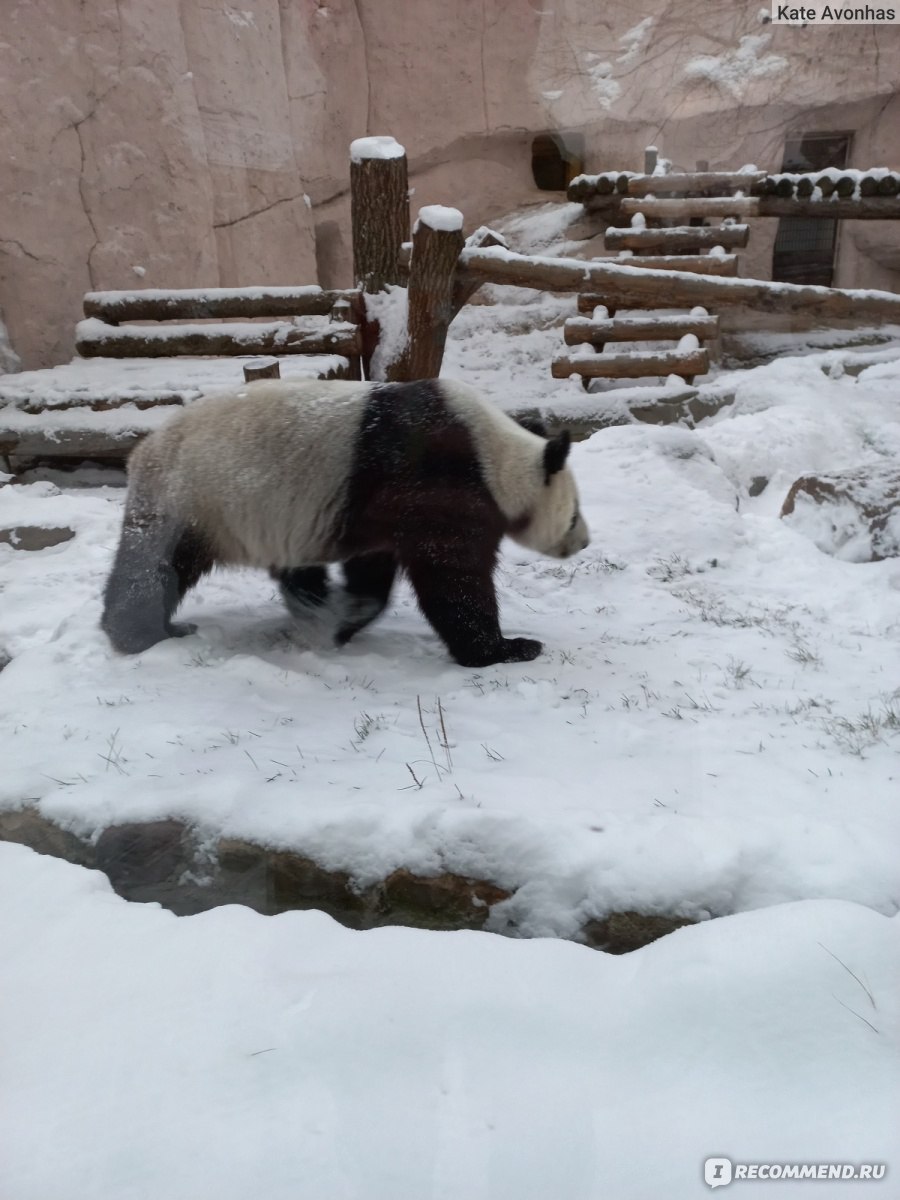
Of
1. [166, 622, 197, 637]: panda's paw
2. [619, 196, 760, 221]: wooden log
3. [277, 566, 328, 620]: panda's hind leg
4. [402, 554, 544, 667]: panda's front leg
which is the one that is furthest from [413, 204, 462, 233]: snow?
[619, 196, 760, 221]: wooden log

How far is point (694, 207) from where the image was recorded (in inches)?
328

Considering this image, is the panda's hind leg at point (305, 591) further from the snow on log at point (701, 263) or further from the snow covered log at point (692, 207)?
the snow covered log at point (692, 207)

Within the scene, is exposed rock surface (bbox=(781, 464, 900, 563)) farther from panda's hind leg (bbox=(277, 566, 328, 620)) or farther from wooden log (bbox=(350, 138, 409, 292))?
wooden log (bbox=(350, 138, 409, 292))

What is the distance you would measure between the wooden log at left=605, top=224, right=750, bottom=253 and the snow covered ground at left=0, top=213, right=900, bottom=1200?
Result: 556 centimetres

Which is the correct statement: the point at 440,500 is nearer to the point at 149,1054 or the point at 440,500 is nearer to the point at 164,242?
the point at 149,1054

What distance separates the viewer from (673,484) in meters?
4.66

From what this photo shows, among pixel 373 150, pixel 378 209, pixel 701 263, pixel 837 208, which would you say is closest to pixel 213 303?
pixel 378 209

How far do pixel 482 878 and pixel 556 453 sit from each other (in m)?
1.57

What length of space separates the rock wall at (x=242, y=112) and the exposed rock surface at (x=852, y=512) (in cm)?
287

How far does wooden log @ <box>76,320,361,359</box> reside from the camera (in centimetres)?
562

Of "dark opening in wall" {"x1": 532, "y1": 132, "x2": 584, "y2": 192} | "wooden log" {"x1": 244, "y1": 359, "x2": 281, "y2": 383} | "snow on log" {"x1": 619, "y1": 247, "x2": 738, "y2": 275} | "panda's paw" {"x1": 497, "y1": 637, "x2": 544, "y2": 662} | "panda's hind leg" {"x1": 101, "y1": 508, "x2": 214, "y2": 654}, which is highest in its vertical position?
"dark opening in wall" {"x1": 532, "y1": 132, "x2": 584, "y2": 192}

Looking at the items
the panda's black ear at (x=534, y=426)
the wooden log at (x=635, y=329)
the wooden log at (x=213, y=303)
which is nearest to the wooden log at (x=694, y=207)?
the wooden log at (x=635, y=329)

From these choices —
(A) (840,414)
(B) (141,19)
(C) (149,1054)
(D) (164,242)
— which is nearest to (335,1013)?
(C) (149,1054)

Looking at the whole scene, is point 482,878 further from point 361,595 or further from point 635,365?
point 635,365
